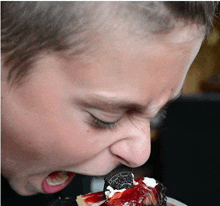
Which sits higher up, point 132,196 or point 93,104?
point 93,104

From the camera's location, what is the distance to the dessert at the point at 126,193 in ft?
1.26

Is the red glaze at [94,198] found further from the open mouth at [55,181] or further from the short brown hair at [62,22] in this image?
the short brown hair at [62,22]

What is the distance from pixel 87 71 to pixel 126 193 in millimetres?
183

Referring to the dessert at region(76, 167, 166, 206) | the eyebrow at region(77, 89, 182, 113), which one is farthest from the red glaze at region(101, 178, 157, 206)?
the eyebrow at region(77, 89, 182, 113)

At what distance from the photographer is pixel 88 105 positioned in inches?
12.3

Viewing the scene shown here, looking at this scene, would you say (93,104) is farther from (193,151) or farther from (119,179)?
(193,151)

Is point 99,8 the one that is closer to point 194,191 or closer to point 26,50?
point 26,50

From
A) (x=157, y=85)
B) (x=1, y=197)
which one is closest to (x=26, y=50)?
(x=157, y=85)

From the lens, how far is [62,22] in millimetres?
275

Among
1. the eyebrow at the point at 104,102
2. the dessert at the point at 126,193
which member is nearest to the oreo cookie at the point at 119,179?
the dessert at the point at 126,193

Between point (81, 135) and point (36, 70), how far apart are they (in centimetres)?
9

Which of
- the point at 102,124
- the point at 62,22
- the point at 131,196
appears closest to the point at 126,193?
the point at 131,196

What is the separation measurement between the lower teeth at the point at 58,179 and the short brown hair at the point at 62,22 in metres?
0.21

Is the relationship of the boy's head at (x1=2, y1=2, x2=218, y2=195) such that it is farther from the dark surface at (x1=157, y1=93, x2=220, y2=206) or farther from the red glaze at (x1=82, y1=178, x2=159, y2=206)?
the dark surface at (x1=157, y1=93, x2=220, y2=206)
